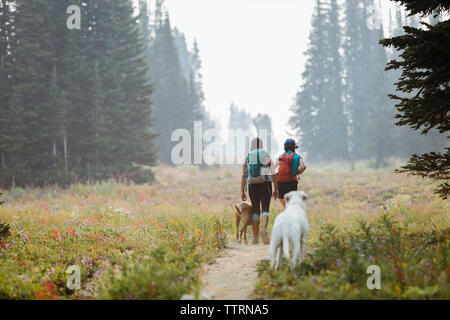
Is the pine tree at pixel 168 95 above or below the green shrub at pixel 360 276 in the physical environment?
above

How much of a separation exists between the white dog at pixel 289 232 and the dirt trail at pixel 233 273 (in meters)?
0.51

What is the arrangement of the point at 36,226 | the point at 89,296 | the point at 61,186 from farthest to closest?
1. the point at 61,186
2. the point at 36,226
3. the point at 89,296

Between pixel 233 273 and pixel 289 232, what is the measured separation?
164 centimetres

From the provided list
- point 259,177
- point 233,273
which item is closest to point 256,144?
point 259,177

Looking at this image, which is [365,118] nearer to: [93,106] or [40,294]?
[93,106]

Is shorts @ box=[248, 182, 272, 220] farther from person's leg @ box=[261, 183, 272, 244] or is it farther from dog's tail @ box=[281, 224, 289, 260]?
dog's tail @ box=[281, 224, 289, 260]

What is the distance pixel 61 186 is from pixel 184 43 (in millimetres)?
65820

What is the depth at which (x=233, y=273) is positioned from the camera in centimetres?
591

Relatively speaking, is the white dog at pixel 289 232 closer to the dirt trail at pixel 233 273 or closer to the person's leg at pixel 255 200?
the dirt trail at pixel 233 273

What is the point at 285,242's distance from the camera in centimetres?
477

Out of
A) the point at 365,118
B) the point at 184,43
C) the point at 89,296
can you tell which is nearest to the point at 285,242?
the point at 89,296

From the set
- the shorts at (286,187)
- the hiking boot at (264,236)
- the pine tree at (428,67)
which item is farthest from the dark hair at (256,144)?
the pine tree at (428,67)

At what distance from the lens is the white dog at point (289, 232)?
479cm

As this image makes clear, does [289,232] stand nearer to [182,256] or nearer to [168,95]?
[182,256]
